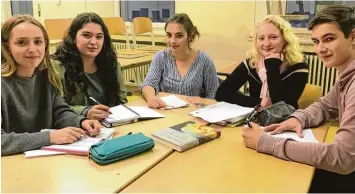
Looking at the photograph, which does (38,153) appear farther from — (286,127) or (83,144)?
(286,127)

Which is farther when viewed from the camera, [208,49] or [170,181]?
[208,49]

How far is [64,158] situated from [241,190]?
0.59 metres

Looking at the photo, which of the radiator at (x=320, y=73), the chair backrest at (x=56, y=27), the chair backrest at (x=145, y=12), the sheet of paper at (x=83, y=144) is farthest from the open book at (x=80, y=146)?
the chair backrest at (x=145, y=12)

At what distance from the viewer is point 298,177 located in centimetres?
108

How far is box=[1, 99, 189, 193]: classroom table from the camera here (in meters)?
0.99

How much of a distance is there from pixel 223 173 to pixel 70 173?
0.47 meters

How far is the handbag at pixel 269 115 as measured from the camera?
5.07 feet

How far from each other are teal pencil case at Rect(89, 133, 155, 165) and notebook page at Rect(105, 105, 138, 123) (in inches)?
13.2

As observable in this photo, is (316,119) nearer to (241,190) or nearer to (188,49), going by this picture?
(241,190)

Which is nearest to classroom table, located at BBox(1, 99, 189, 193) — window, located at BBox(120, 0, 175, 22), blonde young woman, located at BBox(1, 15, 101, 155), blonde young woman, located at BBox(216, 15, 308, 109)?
blonde young woman, located at BBox(1, 15, 101, 155)

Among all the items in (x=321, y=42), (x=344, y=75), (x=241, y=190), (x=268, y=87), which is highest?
(x=321, y=42)

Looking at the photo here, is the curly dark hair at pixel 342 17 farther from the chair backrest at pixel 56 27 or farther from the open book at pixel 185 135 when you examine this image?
the chair backrest at pixel 56 27

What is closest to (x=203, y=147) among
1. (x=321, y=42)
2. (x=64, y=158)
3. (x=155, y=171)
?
(x=155, y=171)

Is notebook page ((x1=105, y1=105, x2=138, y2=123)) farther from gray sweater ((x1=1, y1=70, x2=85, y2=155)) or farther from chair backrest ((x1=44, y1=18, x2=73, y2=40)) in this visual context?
chair backrest ((x1=44, y1=18, x2=73, y2=40))
